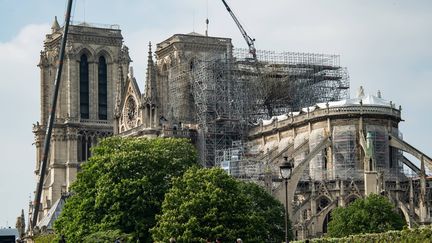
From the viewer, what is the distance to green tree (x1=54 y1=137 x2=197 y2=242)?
285ft

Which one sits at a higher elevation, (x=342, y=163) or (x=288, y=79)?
(x=288, y=79)

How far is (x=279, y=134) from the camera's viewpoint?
121688 millimetres

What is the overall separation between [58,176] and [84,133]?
6.02 m

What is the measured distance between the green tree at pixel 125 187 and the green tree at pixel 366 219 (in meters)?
11.6

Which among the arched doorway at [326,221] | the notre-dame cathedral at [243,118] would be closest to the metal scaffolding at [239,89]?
the notre-dame cathedral at [243,118]

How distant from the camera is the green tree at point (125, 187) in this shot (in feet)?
285

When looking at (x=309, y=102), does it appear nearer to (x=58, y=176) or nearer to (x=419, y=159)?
(x=419, y=159)

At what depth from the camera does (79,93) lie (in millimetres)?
155250

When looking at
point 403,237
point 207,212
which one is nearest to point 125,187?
point 207,212

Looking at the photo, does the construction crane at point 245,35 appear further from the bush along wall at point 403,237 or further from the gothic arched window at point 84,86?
the bush along wall at point 403,237

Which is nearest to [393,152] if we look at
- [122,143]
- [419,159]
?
[419,159]

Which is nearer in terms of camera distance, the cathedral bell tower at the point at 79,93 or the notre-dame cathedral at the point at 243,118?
the notre-dame cathedral at the point at 243,118

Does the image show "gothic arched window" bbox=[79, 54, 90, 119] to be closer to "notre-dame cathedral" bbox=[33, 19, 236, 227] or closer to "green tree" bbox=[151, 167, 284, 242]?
"notre-dame cathedral" bbox=[33, 19, 236, 227]

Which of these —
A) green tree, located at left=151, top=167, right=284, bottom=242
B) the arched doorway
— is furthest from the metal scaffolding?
green tree, located at left=151, top=167, right=284, bottom=242
